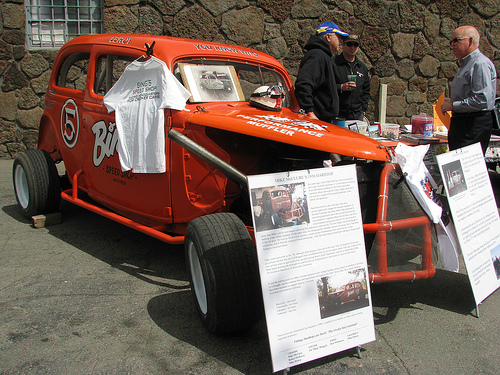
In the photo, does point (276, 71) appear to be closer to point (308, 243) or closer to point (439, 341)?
point (308, 243)

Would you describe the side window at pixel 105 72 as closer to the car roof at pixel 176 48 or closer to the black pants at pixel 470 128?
the car roof at pixel 176 48

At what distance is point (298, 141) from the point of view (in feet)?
9.26

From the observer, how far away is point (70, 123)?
4547 millimetres

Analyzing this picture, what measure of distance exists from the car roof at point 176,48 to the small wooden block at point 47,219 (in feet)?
5.85

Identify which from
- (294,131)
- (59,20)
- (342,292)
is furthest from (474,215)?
(59,20)

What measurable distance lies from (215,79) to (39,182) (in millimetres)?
2202

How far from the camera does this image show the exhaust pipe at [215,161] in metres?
2.79

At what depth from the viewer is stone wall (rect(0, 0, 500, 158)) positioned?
7336mm

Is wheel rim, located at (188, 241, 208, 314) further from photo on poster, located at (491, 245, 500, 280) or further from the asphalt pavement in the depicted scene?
photo on poster, located at (491, 245, 500, 280)

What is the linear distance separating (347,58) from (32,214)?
4.05 metres

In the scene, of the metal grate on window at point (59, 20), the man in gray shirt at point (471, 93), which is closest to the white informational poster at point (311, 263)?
the man in gray shirt at point (471, 93)

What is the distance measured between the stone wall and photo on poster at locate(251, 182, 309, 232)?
5695 millimetres

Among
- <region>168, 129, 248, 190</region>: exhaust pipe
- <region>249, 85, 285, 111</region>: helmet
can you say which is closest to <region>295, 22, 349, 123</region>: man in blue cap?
<region>249, 85, 285, 111</region>: helmet

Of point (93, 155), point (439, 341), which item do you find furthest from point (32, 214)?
point (439, 341)
